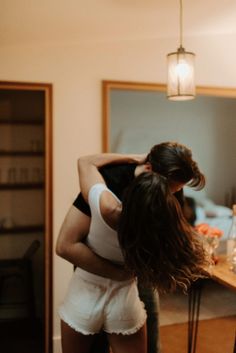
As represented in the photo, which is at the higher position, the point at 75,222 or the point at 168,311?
the point at 75,222

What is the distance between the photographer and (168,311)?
2.75 m

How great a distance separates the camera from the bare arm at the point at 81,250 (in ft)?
4.16

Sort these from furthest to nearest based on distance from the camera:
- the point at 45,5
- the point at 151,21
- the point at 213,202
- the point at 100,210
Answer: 1. the point at 213,202
2. the point at 151,21
3. the point at 45,5
4. the point at 100,210

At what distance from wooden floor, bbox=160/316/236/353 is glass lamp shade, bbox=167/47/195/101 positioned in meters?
1.73

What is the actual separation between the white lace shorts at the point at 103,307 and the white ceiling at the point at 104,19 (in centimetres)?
130

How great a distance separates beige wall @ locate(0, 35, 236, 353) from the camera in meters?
2.36

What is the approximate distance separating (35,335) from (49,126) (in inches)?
56.0

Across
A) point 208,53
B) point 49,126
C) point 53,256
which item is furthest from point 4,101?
point 208,53

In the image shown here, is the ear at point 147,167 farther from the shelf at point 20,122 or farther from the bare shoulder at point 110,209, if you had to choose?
the shelf at point 20,122

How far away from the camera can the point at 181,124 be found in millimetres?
2715

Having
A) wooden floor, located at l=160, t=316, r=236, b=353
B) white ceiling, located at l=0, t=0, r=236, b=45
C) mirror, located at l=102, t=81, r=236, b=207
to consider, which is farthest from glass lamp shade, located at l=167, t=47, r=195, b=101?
wooden floor, located at l=160, t=316, r=236, b=353

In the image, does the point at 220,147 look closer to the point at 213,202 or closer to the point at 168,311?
the point at 213,202

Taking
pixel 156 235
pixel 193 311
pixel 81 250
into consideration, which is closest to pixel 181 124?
pixel 193 311

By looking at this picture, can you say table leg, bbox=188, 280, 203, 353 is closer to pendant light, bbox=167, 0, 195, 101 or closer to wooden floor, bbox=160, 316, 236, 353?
wooden floor, bbox=160, 316, 236, 353
